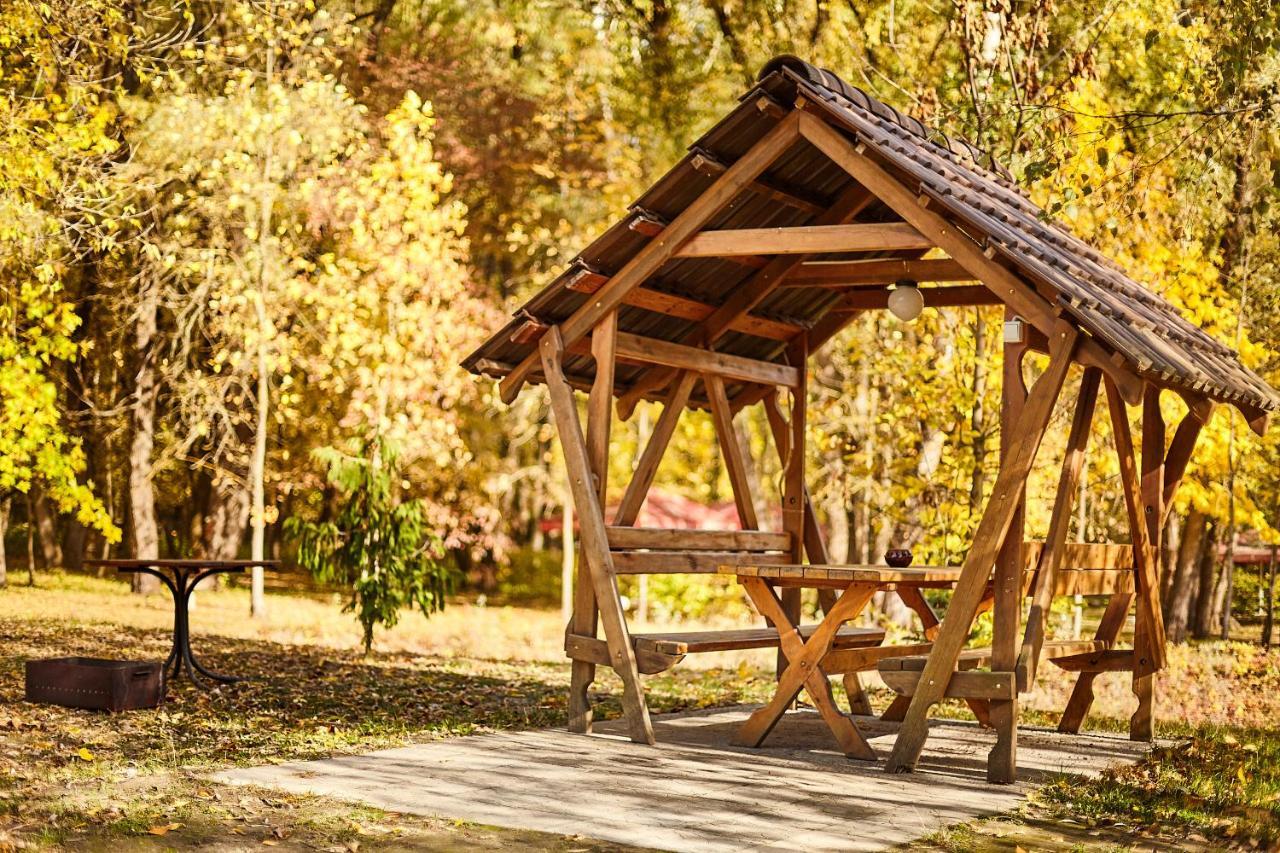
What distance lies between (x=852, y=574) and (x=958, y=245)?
2006mm

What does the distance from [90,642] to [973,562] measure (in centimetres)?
961

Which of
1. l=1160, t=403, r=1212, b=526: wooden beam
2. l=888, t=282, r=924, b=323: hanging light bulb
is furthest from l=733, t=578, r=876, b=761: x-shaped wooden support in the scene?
l=1160, t=403, r=1212, b=526: wooden beam

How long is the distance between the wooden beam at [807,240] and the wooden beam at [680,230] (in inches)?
4.6

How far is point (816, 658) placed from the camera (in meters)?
8.95

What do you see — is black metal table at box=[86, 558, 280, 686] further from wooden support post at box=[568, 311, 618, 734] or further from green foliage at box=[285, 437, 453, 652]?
wooden support post at box=[568, 311, 618, 734]

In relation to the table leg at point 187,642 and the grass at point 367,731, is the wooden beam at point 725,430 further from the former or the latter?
the table leg at point 187,642

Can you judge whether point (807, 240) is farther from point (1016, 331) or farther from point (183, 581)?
point (183, 581)

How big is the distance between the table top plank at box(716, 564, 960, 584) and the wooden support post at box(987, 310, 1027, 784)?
31 cm

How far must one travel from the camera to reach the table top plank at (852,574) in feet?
28.5

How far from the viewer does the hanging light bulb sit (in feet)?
33.0

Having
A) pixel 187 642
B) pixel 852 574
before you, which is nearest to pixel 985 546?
pixel 852 574

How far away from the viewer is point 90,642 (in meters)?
14.5

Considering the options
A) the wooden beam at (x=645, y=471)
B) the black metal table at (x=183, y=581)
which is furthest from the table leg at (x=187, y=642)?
the wooden beam at (x=645, y=471)

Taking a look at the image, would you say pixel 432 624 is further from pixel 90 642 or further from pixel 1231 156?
pixel 1231 156
